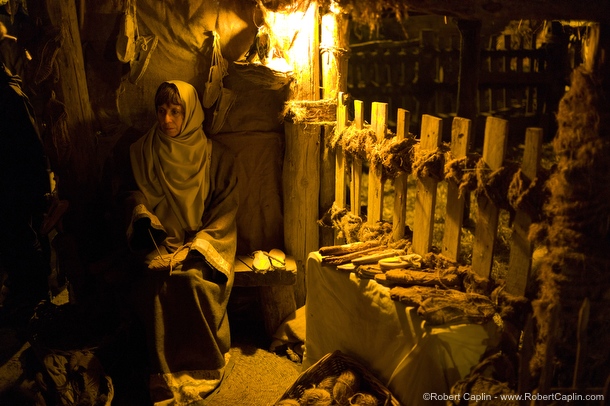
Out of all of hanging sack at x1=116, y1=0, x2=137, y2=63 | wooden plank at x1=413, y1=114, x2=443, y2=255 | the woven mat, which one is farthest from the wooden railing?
hanging sack at x1=116, y1=0, x2=137, y2=63

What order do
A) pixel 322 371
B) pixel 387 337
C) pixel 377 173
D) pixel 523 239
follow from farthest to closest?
pixel 377 173
pixel 322 371
pixel 387 337
pixel 523 239

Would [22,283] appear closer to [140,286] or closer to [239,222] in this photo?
[140,286]

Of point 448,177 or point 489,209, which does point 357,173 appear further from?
point 489,209

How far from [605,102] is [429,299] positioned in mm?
1325

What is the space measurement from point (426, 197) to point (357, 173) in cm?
101

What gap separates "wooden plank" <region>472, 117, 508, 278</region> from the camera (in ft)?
8.68

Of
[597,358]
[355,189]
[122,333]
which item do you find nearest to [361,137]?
[355,189]

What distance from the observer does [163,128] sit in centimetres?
424

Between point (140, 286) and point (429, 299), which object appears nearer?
point (429, 299)

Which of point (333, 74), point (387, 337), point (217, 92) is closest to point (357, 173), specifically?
point (333, 74)

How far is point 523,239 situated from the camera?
2.66 m

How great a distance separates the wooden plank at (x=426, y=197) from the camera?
308 centimetres

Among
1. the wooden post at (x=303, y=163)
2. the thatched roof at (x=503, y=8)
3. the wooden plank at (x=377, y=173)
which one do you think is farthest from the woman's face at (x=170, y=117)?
the thatched roof at (x=503, y=8)

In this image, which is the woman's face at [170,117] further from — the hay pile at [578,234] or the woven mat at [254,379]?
the hay pile at [578,234]
